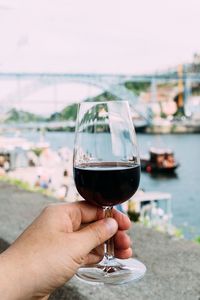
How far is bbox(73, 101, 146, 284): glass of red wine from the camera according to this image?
45 cm

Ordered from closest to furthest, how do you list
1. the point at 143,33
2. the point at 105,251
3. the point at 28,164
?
the point at 105,251, the point at 28,164, the point at 143,33

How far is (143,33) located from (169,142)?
55.6 ft

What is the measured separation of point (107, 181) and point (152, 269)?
0.16 meters

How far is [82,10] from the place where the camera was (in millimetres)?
33594

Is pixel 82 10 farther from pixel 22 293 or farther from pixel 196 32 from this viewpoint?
pixel 22 293

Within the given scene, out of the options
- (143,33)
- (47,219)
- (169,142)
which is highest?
(143,33)

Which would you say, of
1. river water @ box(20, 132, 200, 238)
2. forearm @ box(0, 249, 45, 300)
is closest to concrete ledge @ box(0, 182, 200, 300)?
forearm @ box(0, 249, 45, 300)

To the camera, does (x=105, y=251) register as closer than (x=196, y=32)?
Yes

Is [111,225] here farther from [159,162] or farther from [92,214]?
[159,162]

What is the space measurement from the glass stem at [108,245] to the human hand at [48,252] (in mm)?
33

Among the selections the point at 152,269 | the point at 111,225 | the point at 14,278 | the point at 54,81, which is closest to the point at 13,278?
the point at 14,278

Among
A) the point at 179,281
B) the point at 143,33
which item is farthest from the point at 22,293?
the point at 143,33

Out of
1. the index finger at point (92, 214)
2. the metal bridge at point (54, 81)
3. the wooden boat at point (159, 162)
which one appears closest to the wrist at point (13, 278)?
the index finger at point (92, 214)

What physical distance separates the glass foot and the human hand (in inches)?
3.0
